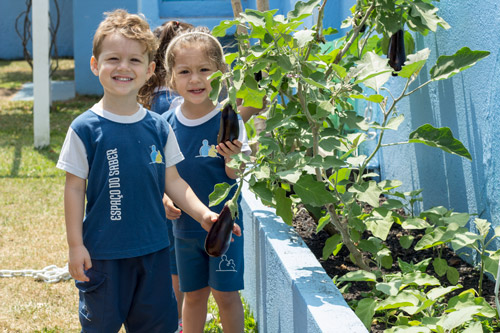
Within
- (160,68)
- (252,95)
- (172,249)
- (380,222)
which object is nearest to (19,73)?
(160,68)

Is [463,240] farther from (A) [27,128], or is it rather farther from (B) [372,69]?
(A) [27,128]

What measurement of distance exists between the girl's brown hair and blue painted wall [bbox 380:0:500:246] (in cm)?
126

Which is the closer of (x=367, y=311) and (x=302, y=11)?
(x=367, y=311)

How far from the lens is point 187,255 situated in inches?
113

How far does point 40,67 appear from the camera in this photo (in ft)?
26.1

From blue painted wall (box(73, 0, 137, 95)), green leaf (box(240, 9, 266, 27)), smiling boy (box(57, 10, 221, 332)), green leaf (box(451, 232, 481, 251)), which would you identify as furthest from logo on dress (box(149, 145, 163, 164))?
blue painted wall (box(73, 0, 137, 95))

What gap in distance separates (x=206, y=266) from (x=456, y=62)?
1351 mm

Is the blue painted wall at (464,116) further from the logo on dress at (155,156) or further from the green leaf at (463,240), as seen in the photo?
the logo on dress at (155,156)

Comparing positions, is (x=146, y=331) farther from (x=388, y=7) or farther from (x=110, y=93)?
(x=388, y=7)

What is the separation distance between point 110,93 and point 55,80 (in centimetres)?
1331

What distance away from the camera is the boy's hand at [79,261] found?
2.24m

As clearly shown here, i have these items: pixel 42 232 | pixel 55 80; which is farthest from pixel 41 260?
pixel 55 80

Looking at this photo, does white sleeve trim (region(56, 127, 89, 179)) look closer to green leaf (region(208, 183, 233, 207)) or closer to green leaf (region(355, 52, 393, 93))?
green leaf (region(208, 183, 233, 207))

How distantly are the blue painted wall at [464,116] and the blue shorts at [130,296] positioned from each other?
1.33 metres
